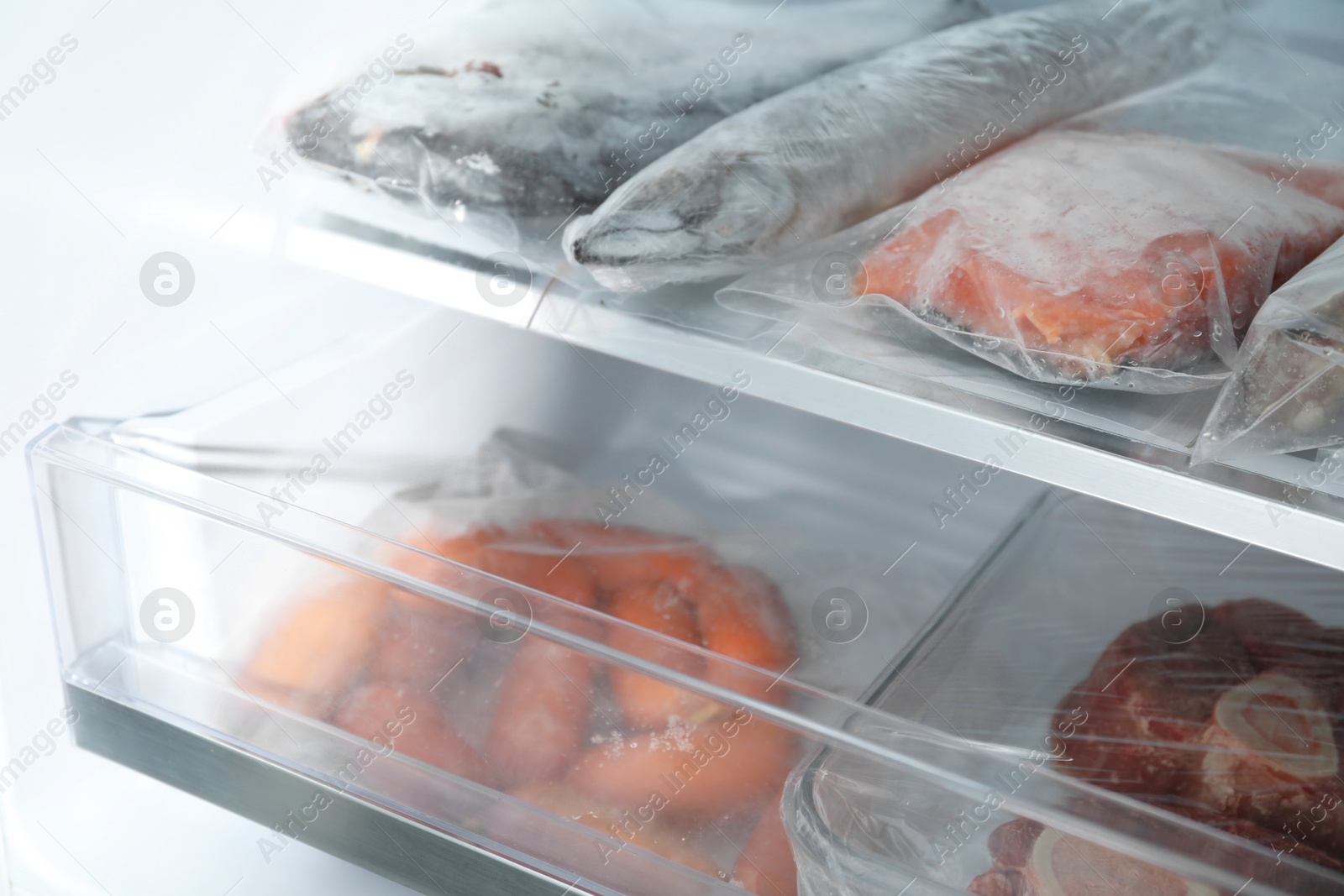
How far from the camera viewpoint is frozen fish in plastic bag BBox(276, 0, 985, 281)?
2.15 ft

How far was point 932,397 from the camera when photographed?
54 centimetres

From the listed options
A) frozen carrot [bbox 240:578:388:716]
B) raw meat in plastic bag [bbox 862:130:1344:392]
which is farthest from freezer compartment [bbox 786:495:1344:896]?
frozen carrot [bbox 240:578:388:716]

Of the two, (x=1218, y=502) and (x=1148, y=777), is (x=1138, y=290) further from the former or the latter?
(x=1148, y=777)

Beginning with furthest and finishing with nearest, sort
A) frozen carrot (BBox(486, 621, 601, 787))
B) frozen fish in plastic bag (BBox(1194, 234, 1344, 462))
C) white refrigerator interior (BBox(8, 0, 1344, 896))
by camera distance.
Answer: white refrigerator interior (BBox(8, 0, 1344, 896))
frozen carrot (BBox(486, 621, 601, 787))
frozen fish in plastic bag (BBox(1194, 234, 1344, 462))

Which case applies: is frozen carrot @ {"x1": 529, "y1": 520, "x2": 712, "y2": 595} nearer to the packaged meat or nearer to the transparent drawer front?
the transparent drawer front

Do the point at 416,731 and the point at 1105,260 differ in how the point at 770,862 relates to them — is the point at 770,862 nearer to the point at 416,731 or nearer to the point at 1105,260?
the point at 416,731

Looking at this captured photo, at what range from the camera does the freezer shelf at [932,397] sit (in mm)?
475

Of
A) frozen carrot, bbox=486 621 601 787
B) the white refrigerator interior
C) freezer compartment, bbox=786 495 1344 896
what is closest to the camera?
freezer compartment, bbox=786 495 1344 896

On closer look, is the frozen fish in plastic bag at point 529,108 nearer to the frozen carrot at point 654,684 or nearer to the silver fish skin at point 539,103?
the silver fish skin at point 539,103

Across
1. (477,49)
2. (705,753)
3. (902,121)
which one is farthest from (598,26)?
(705,753)

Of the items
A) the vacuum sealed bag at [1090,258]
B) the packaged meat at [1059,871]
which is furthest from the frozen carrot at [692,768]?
the vacuum sealed bag at [1090,258]

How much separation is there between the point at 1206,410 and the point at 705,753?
1.25 feet

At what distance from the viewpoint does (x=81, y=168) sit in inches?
34.1

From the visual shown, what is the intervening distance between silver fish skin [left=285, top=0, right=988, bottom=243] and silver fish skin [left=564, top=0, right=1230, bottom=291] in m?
0.06
